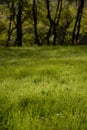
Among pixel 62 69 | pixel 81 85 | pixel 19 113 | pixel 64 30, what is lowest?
pixel 64 30

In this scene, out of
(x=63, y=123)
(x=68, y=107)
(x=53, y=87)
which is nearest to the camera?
(x=63, y=123)

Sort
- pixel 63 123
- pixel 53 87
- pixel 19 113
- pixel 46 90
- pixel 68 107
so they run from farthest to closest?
1. pixel 53 87
2. pixel 46 90
3. pixel 68 107
4. pixel 19 113
5. pixel 63 123

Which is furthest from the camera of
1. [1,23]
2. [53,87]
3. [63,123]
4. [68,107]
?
[1,23]

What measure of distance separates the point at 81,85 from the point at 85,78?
1.40 m

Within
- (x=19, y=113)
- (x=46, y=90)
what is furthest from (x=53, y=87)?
(x=19, y=113)

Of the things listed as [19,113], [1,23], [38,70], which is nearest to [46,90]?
[19,113]

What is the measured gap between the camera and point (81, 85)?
949 cm

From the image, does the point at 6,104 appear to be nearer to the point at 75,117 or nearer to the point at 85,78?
the point at 75,117

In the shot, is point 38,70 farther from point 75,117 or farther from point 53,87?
point 75,117

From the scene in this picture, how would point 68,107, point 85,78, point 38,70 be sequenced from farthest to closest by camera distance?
point 38,70, point 85,78, point 68,107

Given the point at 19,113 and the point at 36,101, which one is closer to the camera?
the point at 19,113

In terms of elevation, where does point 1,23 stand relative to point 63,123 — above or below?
below

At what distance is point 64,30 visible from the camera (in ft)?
237

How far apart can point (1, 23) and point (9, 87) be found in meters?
61.2
